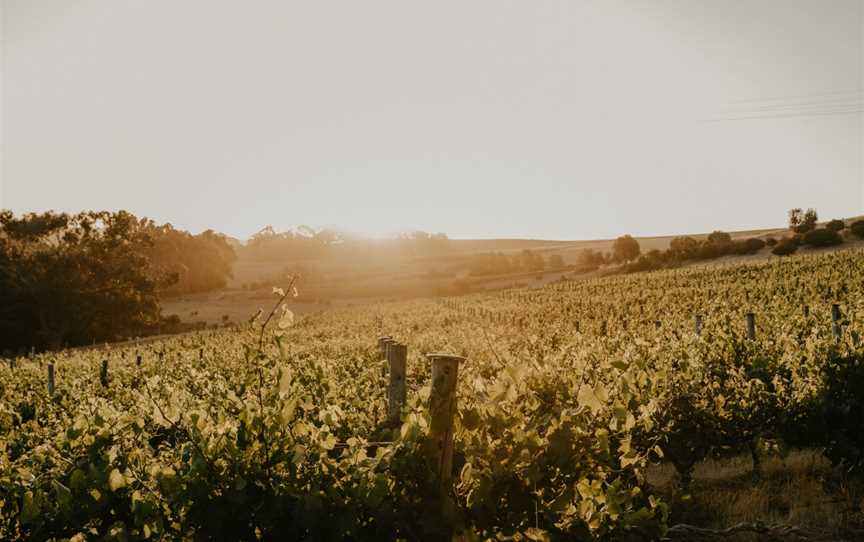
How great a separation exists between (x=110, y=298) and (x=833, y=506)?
1725 inches

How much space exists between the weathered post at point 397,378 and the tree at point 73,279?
139ft

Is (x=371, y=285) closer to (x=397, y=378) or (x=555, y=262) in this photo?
(x=555, y=262)

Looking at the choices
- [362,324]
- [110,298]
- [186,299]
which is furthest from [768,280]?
[186,299]

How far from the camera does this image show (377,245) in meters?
112

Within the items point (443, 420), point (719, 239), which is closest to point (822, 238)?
point (719, 239)

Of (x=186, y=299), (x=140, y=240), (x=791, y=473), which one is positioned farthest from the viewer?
(x=186, y=299)

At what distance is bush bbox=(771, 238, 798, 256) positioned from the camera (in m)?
45.9

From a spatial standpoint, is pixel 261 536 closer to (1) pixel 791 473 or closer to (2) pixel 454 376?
(2) pixel 454 376

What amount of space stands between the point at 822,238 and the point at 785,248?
3208 mm

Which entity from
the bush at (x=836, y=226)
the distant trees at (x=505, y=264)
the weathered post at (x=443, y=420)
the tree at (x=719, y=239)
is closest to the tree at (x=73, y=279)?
the distant trees at (x=505, y=264)

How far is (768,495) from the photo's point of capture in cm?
626

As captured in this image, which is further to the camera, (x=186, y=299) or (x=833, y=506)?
(x=186, y=299)

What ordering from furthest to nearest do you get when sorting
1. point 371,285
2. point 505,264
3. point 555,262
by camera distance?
1. point 555,262
2. point 505,264
3. point 371,285

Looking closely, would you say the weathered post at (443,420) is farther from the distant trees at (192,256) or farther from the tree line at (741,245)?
the distant trees at (192,256)
